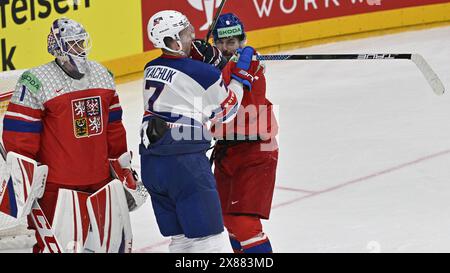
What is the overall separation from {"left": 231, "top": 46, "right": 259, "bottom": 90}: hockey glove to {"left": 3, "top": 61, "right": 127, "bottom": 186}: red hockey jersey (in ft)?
1.81

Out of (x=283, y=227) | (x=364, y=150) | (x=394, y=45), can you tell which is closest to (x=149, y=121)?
(x=283, y=227)

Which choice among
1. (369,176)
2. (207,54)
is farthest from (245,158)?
(369,176)

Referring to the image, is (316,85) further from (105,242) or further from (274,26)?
(105,242)

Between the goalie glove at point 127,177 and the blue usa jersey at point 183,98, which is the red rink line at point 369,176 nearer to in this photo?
the goalie glove at point 127,177

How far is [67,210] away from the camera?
15.3 ft

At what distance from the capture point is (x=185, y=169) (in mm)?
4504

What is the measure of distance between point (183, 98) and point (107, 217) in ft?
2.14

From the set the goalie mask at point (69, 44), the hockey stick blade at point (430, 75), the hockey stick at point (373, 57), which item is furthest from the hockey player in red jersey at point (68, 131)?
the hockey stick blade at point (430, 75)

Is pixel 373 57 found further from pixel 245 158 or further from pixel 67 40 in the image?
pixel 67 40

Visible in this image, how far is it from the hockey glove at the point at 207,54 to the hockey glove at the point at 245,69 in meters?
0.06

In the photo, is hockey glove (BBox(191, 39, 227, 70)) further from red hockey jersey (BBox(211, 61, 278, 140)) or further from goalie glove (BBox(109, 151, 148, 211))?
goalie glove (BBox(109, 151, 148, 211))

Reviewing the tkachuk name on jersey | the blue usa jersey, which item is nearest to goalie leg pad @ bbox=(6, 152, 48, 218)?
the blue usa jersey

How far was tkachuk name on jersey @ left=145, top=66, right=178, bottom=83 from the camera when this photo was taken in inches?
177

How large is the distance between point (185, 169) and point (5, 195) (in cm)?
80
